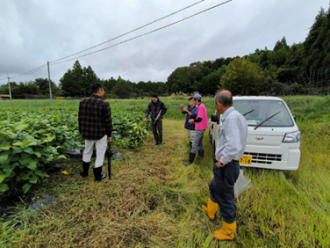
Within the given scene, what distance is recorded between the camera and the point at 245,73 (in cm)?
3175

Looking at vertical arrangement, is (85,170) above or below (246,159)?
below

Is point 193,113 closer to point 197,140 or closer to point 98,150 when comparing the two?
point 197,140

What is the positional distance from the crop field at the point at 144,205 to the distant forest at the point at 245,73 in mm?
18370

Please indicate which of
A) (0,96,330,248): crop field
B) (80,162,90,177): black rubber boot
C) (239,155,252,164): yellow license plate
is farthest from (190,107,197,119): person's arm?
(80,162,90,177): black rubber boot

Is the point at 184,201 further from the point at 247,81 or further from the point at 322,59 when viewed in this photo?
the point at 322,59

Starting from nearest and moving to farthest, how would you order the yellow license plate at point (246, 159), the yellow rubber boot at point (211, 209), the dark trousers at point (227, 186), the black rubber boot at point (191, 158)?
1. the dark trousers at point (227, 186)
2. the yellow rubber boot at point (211, 209)
3. the yellow license plate at point (246, 159)
4. the black rubber boot at point (191, 158)

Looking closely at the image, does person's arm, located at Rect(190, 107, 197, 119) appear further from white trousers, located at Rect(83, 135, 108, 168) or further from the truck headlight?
white trousers, located at Rect(83, 135, 108, 168)

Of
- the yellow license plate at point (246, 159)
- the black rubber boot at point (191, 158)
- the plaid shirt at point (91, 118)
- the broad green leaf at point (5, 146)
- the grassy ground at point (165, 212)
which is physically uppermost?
the plaid shirt at point (91, 118)

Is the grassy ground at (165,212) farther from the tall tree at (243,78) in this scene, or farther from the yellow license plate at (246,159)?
the tall tree at (243,78)

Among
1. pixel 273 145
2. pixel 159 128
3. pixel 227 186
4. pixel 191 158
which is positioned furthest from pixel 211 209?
pixel 159 128

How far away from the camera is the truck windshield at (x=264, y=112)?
3.31m

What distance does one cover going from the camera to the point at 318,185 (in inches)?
111

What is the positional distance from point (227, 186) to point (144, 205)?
1360mm

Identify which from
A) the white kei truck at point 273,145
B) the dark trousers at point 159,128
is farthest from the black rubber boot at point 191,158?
the dark trousers at point 159,128
